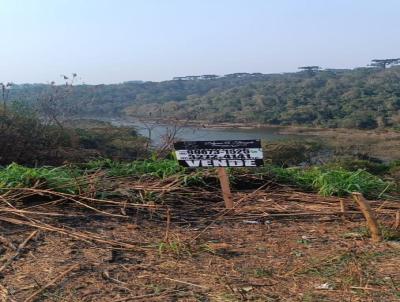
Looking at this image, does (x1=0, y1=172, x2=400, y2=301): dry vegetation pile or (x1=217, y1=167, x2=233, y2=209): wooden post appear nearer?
(x1=0, y1=172, x2=400, y2=301): dry vegetation pile

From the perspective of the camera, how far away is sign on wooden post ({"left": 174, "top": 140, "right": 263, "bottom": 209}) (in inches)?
155

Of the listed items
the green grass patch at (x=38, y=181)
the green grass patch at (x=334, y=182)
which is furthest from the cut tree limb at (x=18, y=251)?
the green grass patch at (x=334, y=182)

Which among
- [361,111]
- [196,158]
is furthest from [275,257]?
[361,111]

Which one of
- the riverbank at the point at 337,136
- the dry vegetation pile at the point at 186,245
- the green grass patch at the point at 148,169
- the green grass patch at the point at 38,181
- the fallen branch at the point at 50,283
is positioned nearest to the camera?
the fallen branch at the point at 50,283

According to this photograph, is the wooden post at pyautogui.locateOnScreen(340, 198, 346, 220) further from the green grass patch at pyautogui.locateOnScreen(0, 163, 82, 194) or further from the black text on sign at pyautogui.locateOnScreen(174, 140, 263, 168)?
the green grass patch at pyautogui.locateOnScreen(0, 163, 82, 194)

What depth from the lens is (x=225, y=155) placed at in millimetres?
3977

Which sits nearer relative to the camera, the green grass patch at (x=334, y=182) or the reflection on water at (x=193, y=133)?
the green grass patch at (x=334, y=182)

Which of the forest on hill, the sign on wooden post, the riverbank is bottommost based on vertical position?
the riverbank

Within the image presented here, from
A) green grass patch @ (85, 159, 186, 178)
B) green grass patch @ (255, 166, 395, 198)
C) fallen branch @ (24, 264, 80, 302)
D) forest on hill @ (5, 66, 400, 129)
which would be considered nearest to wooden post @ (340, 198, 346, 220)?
green grass patch @ (255, 166, 395, 198)

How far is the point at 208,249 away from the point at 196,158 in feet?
3.63

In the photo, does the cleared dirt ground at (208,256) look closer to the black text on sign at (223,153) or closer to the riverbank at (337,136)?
the black text on sign at (223,153)

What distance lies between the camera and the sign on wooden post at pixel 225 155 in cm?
394

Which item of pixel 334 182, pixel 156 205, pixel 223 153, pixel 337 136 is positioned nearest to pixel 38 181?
pixel 156 205

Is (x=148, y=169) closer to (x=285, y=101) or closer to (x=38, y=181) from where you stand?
(x=38, y=181)
